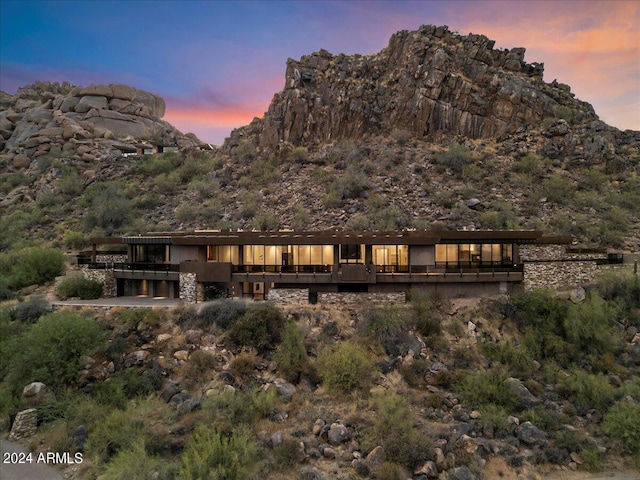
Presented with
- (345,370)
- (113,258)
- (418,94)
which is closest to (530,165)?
(418,94)

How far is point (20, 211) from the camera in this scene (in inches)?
2146

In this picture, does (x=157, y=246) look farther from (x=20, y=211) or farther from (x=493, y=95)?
(x=493, y=95)

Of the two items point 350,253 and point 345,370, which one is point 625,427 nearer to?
point 345,370

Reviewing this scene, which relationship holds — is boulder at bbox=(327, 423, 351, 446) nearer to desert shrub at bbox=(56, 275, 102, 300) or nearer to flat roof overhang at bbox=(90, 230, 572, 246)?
flat roof overhang at bbox=(90, 230, 572, 246)

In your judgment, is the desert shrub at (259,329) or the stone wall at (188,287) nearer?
the desert shrub at (259,329)

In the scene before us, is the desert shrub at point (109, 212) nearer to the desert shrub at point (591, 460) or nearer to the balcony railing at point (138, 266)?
the balcony railing at point (138, 266)

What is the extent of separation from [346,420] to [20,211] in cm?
6040

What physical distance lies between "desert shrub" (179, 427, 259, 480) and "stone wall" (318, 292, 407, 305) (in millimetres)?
10860

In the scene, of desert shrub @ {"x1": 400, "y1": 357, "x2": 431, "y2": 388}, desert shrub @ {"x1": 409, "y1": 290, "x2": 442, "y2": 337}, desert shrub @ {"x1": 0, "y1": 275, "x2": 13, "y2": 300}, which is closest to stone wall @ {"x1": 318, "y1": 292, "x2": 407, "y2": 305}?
desert shrub @ {"x1": 409, "y1": 290, "x2": 442, "y2": 337}

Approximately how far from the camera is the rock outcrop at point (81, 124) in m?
68.8

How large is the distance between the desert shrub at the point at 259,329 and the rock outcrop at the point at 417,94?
39.8 m

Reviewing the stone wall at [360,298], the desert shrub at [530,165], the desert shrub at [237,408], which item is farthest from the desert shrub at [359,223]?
the desert shrub at [237,408]

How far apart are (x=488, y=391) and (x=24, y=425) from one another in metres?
21.4

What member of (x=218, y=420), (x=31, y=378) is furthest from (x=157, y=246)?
(x=218, y=420)
